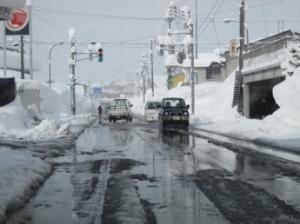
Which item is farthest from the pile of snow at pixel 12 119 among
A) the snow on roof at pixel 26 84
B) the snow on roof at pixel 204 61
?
the snow on roof at pixel 204 61

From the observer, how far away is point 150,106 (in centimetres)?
5394

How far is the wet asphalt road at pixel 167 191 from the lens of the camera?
909cm

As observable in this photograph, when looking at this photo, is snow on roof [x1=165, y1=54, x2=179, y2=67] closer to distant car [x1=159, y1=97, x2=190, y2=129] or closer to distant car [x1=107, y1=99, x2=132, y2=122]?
distant car [x1=107, y1=99, x2=132, y2=122]

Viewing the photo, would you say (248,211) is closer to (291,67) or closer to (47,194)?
(47,194)

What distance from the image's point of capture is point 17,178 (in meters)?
12.4

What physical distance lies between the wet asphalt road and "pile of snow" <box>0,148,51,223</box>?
242 mm

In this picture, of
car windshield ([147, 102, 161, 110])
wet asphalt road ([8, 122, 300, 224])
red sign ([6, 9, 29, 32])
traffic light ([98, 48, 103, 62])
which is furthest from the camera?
traffic light ([98, 48, 103, 62])

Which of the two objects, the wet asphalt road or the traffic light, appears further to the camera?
the traffic light

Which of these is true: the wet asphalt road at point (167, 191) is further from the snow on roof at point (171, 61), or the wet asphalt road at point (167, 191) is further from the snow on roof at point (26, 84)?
the snow on roof at point (171, 61)

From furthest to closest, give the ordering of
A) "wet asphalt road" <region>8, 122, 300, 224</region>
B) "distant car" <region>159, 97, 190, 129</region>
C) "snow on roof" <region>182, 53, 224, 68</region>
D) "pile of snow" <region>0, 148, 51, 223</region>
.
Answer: "snow on roof" <region>182, 53, 224, 68</region> < "distant car" <region>159, 97, 190, 129</region> < "pile of snow" <region>0, 148, 51, 223</region> < "wet asphalt road" <region>8, 122, 300, 224</region>

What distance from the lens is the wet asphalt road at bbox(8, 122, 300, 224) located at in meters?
9.09

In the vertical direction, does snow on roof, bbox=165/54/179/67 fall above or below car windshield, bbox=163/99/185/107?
above

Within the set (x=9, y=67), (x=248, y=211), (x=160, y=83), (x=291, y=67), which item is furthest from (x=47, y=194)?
(x=160, y=83)

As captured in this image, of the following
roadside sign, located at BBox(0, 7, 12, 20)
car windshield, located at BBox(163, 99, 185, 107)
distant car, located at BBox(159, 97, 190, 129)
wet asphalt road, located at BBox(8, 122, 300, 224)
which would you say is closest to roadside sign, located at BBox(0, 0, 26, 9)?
roadside sign, located at BBox(0, 7, 12, 20)
